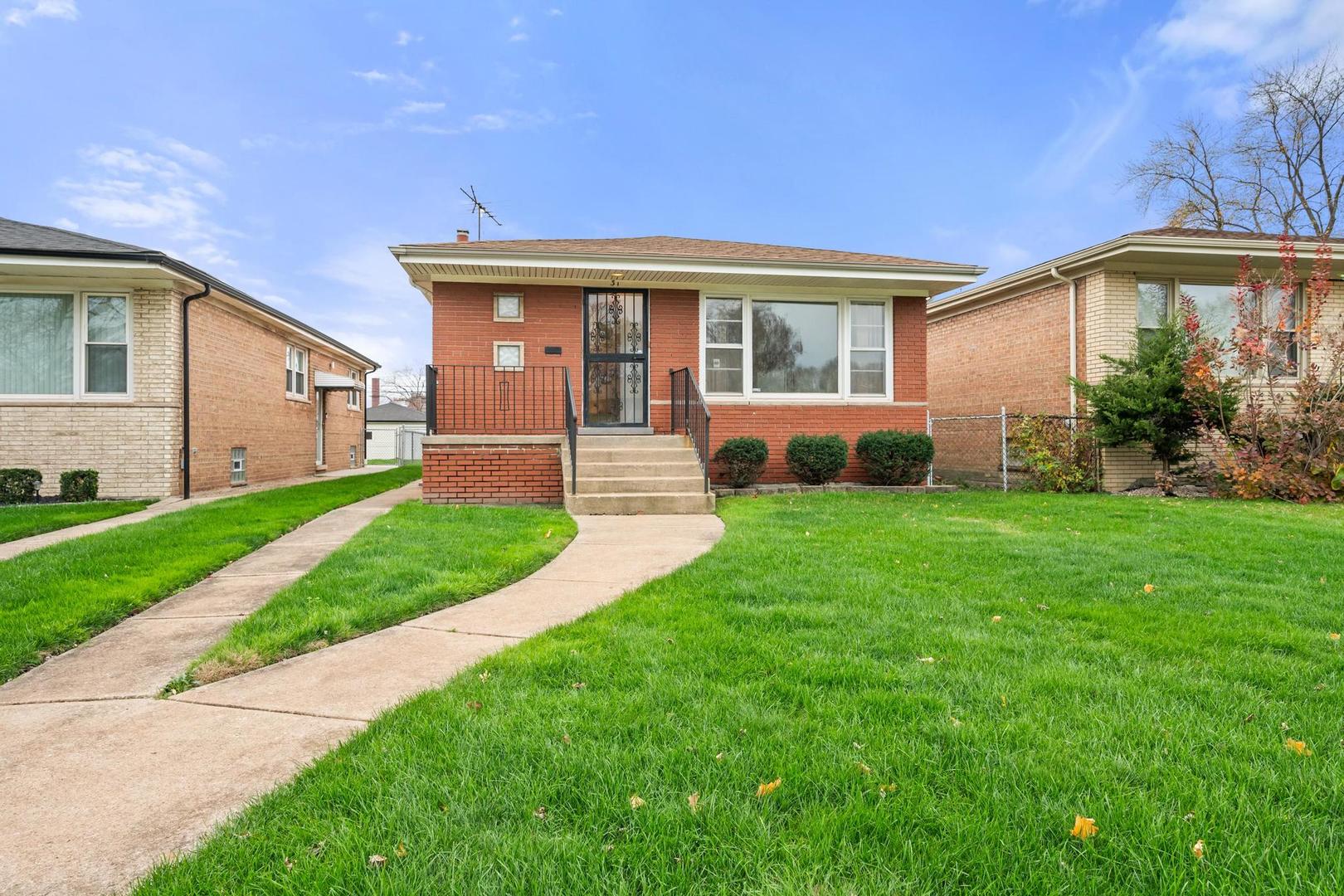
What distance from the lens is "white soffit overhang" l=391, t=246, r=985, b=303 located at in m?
8.95

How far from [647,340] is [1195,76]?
81.2 ft

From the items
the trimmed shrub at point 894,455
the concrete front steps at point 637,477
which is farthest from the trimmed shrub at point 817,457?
the concrete front steps at point 637,477

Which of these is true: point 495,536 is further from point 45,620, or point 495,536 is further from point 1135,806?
point 1135,806

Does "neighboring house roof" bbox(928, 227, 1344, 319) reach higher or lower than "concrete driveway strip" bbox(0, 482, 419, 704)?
higher

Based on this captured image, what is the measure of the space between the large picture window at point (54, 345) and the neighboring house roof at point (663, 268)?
481cm

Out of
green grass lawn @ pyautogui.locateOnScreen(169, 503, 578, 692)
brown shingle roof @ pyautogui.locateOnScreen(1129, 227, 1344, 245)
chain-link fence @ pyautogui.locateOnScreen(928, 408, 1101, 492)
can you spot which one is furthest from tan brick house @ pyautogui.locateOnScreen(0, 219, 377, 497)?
brown shingle roof @ pyautogui.locateOnScreen(1129, 227, 1344, 245)

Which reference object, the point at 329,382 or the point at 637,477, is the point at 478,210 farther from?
the point at 637,477

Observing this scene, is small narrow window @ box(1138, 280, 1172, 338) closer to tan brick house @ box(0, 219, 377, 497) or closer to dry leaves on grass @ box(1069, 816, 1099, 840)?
dry leaves on grass @ box(1069, 816, 1099, 840)

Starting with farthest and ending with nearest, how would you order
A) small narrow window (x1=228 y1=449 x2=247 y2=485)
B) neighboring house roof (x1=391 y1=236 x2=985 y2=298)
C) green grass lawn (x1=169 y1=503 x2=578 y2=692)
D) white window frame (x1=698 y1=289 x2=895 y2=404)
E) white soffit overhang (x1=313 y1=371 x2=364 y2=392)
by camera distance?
white soffit overhang (x1=313 y1=371 x2=364 y2=392), small narrow window (x1=228 y1=449 x2=247 y2=485), white window frame (x1=698 y1=289 x2=895 y2=404), neighboring house roof (x1=391 y1=236 x2=985 y2=298), green grass lawn (x1=169 y1=503 x2=578 y2=692)

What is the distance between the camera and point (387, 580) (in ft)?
13.6

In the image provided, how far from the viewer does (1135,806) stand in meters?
1.68

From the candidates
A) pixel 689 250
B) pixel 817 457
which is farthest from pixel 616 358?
pixel 817 457

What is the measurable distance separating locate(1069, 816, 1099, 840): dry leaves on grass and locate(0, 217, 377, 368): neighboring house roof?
11.7 metres

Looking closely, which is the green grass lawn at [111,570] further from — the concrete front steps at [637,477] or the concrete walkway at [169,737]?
the concrete front steps at [637,477]
